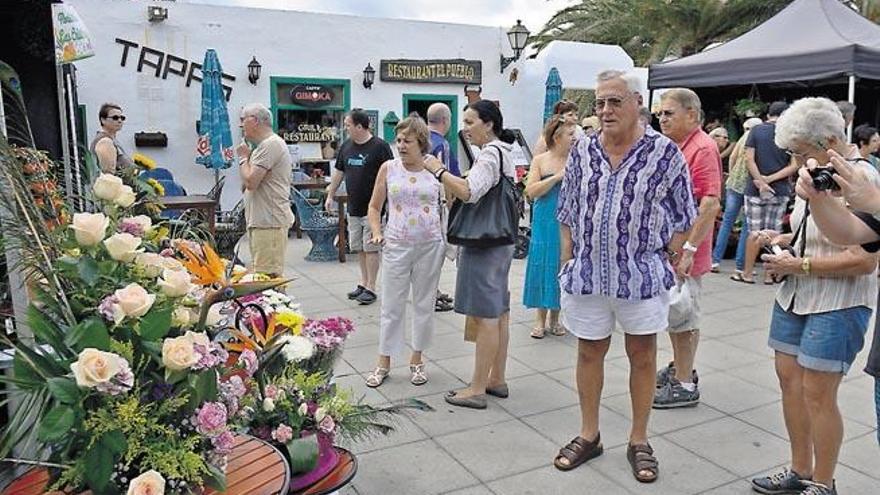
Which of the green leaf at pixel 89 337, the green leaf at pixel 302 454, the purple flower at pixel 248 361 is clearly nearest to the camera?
the green leaf at pixel 89 337

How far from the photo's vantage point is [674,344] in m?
3.82

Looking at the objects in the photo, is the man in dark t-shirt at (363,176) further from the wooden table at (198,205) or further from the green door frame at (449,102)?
the green door frame at (449,102)

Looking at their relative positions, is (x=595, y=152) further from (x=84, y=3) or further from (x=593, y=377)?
(x=84, y=3)

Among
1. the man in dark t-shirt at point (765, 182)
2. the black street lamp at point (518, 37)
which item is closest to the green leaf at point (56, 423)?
the man in dark t-shirt at point (765, 182)

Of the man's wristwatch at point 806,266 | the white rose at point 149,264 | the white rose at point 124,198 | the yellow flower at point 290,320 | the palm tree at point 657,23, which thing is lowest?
the yellow flower at point 290,320

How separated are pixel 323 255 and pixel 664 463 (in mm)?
5347

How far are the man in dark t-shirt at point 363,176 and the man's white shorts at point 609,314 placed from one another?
10.2ft

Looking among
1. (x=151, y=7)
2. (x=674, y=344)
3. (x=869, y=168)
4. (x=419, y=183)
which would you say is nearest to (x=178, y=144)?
(x=151, y=7)

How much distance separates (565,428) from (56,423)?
8.55ft

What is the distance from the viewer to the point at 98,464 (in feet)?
4.96

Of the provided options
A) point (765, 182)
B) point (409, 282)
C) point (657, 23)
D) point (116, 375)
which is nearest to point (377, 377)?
point (409, 282)

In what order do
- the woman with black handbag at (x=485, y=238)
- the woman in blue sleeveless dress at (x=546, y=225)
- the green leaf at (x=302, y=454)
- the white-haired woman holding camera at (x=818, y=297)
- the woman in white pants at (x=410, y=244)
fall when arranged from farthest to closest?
the woman in blue sleeveless dress at (x=546, y=225) → the woman in white pants at (x=410, y=244) → the woman with black handbag at (x=485, y=238) → the white-haired woman holding camera at (x=818, y=297) → the green leaf at (x=302, y=454)

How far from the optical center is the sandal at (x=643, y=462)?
300 cm

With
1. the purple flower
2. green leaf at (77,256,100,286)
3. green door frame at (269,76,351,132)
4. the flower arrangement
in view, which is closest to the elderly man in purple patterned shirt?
the purple flower
